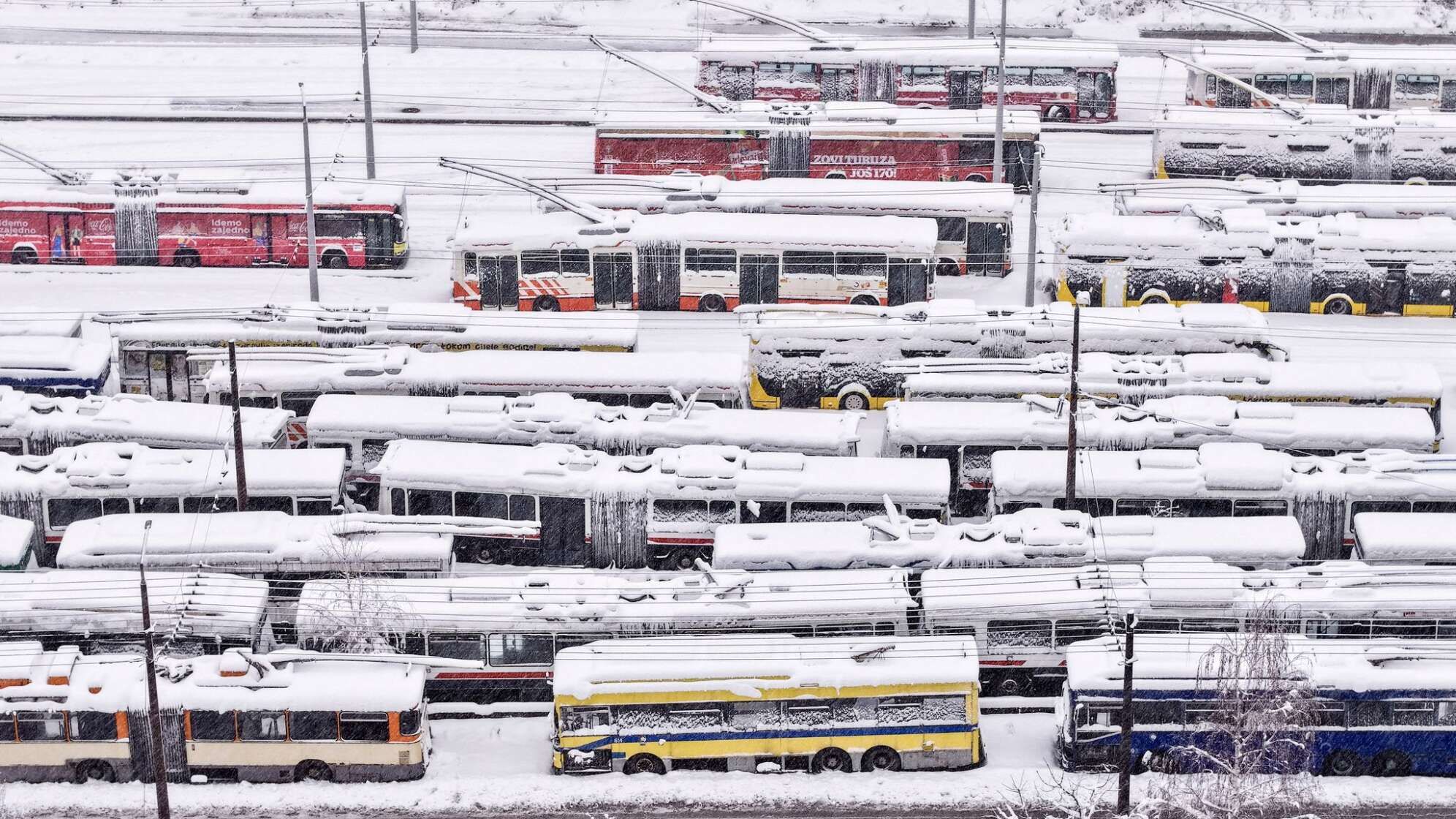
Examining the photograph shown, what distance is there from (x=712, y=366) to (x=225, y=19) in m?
40.9

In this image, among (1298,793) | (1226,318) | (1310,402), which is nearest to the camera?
(1298,793)

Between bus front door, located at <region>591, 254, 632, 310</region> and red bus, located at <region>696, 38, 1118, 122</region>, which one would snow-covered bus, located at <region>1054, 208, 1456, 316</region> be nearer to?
bus front door, located at <region>591, 254, 632, 310</region>

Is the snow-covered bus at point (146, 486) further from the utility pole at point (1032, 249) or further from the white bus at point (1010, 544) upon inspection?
the utility pole at point (1032, 249)

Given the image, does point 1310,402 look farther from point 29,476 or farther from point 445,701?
point 29,476

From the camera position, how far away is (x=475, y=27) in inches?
2953

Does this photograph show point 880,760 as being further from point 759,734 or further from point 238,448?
point 238,448

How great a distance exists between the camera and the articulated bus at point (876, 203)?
52312mm

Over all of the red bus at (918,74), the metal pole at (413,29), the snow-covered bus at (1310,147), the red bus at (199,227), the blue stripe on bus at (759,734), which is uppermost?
the metal pole at (413,29)

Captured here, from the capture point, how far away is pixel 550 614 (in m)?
34.7

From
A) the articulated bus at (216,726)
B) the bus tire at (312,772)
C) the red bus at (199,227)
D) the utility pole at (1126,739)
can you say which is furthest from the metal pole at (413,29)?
the utility pole at (1126,739)

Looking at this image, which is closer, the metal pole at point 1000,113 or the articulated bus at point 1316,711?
the articulated bus at point 1316,711

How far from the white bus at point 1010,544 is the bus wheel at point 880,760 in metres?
4.52

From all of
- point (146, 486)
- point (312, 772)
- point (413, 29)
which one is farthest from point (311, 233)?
point (413, 29)

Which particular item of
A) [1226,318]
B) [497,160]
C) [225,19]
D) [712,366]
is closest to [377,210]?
[497,160]
